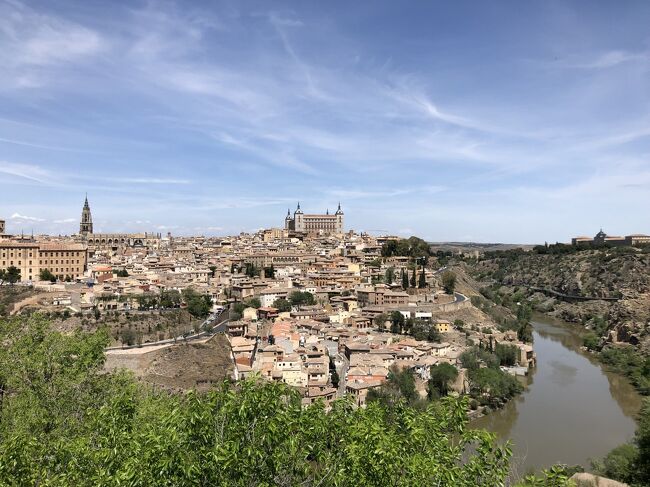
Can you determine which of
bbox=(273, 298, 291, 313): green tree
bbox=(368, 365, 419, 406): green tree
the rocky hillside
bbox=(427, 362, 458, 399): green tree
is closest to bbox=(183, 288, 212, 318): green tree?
bbox=(273, 298, 291, 313): green tree

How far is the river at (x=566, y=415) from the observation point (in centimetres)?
1681

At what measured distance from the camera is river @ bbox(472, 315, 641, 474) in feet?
55.2

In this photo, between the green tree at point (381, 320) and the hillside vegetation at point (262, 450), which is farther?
the green tree at point (381, 320)

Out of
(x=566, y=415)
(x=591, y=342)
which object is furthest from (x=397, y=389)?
(x=591, y=342)

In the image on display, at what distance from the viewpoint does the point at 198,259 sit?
5088cm

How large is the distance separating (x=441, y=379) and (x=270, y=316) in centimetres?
1233

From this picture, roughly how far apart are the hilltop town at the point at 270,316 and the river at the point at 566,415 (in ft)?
6.48

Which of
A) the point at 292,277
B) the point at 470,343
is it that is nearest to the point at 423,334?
the point at 470,343

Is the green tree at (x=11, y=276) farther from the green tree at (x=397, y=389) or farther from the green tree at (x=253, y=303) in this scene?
the green tree at (x=397, y=389)

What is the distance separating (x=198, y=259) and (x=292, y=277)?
15.3 meters

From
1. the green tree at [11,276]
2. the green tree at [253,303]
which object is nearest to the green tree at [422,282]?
the green tree at [253,303]

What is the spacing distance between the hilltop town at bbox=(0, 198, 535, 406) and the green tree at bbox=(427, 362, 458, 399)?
32cm

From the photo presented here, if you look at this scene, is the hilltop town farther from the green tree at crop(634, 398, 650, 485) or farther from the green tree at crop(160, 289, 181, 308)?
the green tree at crop(634, 398, 650, 485)

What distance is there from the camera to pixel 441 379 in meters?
20.6
